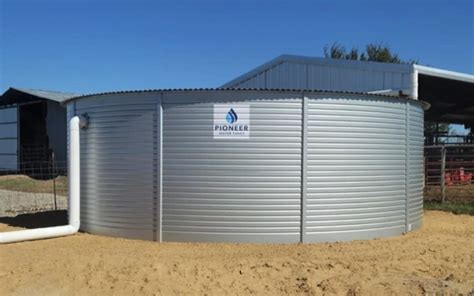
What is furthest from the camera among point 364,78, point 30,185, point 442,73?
point 30,185

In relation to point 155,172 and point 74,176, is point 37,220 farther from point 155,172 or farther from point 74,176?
point 155,172

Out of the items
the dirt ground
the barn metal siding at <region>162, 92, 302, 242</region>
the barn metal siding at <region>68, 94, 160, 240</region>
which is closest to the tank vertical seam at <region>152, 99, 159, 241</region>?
the barn metal siding at <region>68, 94, 160, 240</region>

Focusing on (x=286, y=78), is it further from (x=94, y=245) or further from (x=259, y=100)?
(x=94, y=245)

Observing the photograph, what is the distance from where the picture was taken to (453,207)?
53.4 ft

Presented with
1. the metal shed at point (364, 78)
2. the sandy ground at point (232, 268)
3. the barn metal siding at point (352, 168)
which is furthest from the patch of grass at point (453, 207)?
the sandy ground at point (232, 268)

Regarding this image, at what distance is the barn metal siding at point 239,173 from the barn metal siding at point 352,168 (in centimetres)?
34

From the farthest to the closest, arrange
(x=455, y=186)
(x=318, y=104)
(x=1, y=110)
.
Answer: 1. (x=1, y=110)
2. (x=455, y=186)
3. (x=318, y=104)

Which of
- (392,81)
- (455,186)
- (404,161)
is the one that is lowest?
(455,186)

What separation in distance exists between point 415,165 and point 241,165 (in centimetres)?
436

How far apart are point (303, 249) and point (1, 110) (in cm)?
3002

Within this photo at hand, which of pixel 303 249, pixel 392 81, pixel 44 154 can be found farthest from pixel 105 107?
pixel 44 154

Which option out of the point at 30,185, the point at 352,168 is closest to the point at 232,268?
the point at 352,168

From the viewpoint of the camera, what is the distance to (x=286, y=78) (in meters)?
21.7

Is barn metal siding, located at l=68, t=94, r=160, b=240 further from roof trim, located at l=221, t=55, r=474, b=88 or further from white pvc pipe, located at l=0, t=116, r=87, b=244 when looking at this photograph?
roof trim, located at l=221, t=55, r=474, b=88
